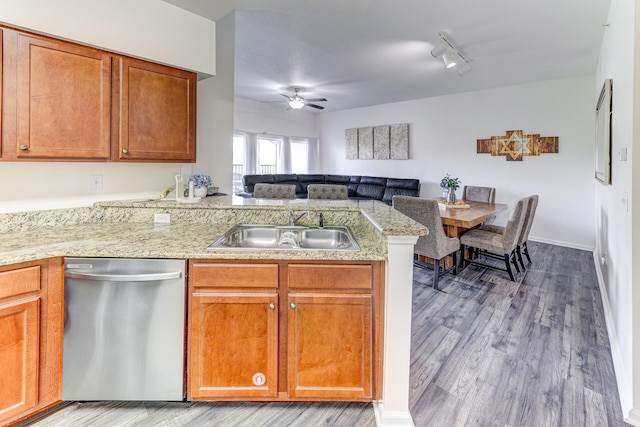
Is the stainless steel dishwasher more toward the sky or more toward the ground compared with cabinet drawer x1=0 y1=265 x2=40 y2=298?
more toward the ground

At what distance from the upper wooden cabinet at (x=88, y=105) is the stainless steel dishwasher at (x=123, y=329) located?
749mm

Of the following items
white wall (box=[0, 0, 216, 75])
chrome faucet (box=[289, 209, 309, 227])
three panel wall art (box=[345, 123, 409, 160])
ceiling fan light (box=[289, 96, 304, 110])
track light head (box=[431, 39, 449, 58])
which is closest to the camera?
white wall (box=[0, 0, 216, 75])

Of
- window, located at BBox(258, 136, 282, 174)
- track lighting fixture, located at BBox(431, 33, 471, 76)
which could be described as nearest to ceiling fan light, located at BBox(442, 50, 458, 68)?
track lighting fixture, located at BBox(431, 33, 471, 76)

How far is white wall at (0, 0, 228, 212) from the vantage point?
1865 millimetres

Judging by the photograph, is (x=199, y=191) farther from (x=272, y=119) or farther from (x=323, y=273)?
(x=272, y=119)

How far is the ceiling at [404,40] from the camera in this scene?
2932 mm

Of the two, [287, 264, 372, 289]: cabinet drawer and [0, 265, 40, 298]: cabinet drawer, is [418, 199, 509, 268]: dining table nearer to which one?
[287, 264, 372, 289]: cabinet drawer

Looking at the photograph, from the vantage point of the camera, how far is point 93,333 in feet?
5.25

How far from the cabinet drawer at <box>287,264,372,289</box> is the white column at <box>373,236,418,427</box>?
115 mm

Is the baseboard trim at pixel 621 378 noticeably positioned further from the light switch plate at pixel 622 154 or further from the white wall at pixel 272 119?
the white wall at pixel 272 119

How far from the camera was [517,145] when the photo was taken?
557 centimetres

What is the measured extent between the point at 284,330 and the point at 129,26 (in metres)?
2.18

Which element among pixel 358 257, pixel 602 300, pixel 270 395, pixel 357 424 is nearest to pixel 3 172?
pixel 270 395

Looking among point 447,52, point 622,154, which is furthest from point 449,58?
point 622,154
